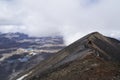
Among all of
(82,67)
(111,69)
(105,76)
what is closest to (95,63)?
(82,67)

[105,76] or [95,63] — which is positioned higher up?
[95,63]

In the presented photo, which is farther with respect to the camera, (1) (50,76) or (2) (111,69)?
(1) (50,76)

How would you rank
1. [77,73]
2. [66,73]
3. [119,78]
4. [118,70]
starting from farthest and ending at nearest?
1. [66,73]
2. [77,73]
3. [118,70]
4. [119,78]

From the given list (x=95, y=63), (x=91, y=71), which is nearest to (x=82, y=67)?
(x=95, y=63)

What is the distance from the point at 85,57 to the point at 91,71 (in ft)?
92.8

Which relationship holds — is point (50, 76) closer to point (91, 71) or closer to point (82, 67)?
point (82, 67)

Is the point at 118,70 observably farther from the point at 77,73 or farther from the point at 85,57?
the point at 85,57

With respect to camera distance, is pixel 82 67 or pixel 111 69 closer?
pixel 111 69

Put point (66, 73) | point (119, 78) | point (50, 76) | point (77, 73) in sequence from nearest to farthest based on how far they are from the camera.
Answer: point (119, 78)
point (77, 73)
point (66, 73)
point (50, 76)

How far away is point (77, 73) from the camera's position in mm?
109125

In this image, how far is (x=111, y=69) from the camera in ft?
335

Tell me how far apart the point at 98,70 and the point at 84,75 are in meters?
4.54

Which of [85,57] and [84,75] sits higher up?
[85,57]

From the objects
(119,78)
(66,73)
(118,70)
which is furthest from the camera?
(66,73)
